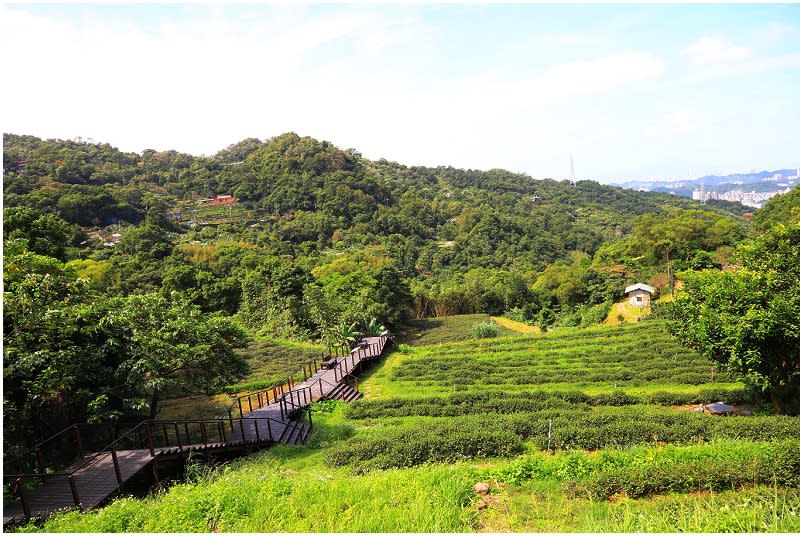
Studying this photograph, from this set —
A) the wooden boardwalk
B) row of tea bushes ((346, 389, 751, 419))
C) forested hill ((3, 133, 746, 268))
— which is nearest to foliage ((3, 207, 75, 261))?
the wooden boardwalk

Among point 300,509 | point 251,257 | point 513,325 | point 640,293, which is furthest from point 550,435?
point 251,257

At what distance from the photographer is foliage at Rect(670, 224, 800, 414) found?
1213 centimetres

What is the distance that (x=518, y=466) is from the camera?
9789 mm

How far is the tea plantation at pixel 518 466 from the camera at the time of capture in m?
7.05

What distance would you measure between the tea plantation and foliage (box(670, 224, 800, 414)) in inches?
54.4

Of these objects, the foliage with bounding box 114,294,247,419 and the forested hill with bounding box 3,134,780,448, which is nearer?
the forested hill with bounding box 3,134,780,448

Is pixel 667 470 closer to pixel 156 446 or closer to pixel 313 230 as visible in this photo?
pixel 156 446

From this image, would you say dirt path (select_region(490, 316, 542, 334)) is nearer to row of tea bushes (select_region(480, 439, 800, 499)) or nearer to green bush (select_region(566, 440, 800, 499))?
row of tea bushes (select_region(480, 439, 800, 499))

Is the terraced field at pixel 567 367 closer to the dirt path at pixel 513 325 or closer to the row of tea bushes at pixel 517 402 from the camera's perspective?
the row of tea bushes at pixel 517 402

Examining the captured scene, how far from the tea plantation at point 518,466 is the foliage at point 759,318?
4.53 ft

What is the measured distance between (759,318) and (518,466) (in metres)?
7.96

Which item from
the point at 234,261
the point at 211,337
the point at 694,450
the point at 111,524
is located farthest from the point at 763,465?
the point at 234,261

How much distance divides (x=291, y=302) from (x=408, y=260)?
4340 centimetres

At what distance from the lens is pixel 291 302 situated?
34.1m
